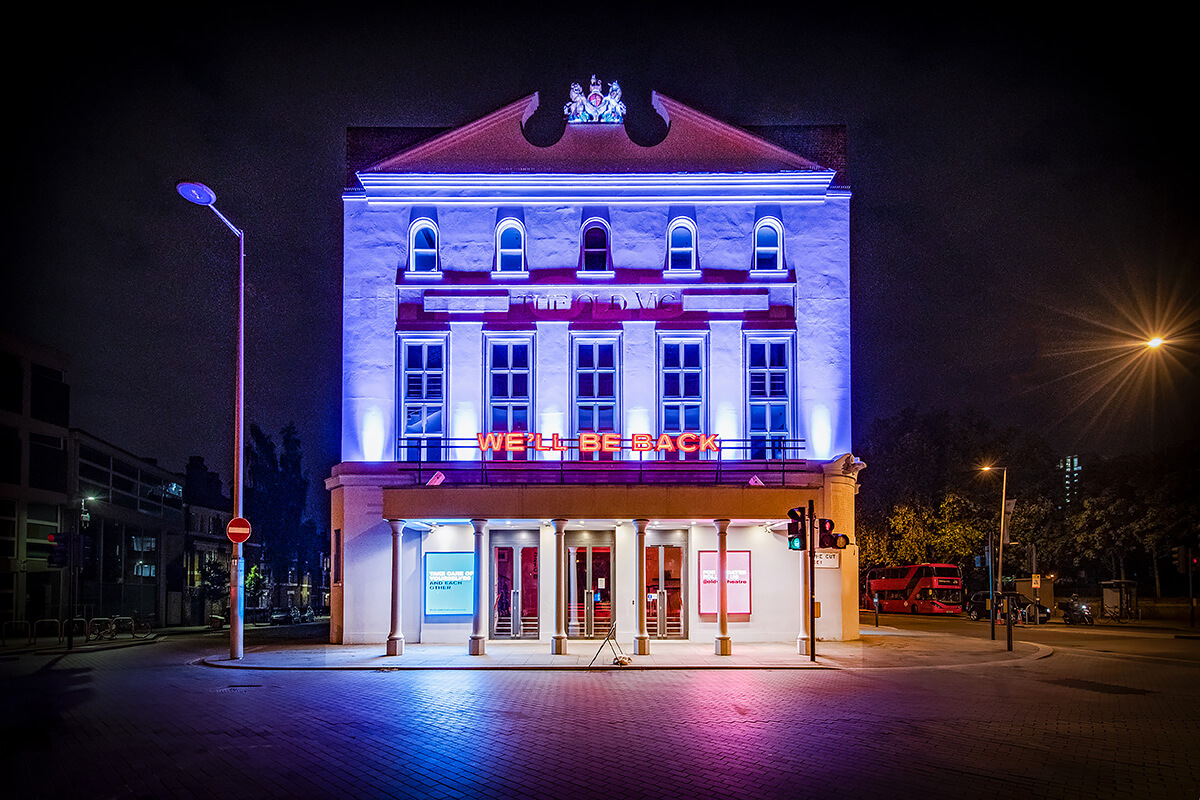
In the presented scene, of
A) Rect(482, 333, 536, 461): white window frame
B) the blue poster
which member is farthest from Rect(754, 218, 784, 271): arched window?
the blue poster

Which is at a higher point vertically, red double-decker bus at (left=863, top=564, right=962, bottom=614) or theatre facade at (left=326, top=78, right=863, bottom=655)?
theatre facade at (left=326, top=78, right=863, bottom=655)

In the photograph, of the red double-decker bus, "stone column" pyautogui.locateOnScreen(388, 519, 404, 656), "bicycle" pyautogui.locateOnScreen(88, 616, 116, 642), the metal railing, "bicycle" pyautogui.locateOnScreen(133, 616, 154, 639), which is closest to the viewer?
"stone column" pyautogui.locateOnScreen(388, 519, 404, 656)

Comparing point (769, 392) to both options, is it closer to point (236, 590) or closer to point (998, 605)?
point (236, 590)

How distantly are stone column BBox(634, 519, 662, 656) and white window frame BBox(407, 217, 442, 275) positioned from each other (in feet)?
33.1

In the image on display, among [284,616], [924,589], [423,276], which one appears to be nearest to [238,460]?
[423,276]

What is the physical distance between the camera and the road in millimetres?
9203

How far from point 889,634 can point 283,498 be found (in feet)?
139

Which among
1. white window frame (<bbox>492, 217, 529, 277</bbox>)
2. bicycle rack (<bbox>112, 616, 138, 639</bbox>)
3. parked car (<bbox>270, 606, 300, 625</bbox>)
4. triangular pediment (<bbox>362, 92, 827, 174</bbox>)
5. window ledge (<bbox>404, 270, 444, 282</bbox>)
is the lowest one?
parked car (<bbox>270, 606, 300, 625</bbox>)

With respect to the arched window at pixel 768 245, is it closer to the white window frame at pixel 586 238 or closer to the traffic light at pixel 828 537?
the white window frame at pixel 586 238

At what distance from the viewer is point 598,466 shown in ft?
89.0

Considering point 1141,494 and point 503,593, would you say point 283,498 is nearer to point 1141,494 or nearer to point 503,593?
point 503,593

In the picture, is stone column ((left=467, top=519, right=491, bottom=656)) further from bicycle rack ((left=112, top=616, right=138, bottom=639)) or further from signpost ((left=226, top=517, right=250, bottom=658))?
bicycle rack ((left=112, top=616, right=138, bottom=639))

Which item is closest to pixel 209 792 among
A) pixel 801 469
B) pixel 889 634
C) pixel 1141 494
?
pixel 801 469

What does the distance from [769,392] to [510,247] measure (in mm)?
9092
